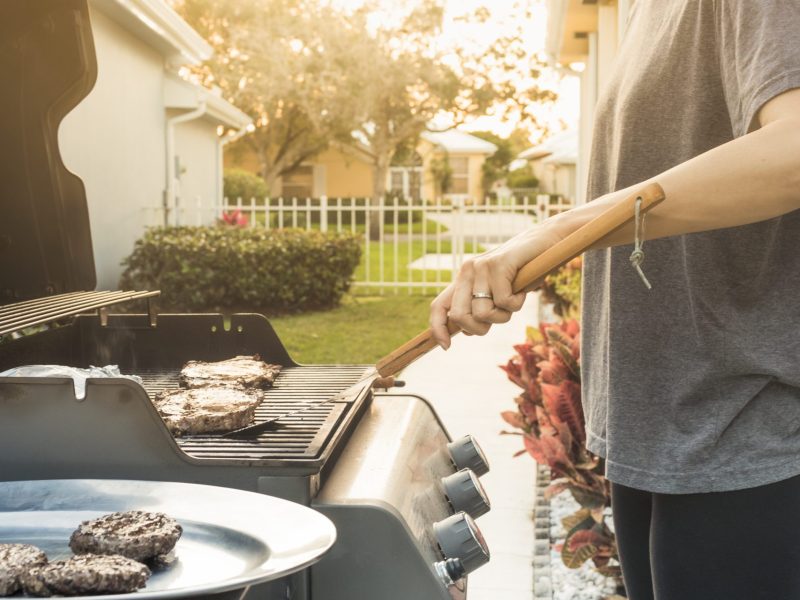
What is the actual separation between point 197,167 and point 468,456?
12681 mm

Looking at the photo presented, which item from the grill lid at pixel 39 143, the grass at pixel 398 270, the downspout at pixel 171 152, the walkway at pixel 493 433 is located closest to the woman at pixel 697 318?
the grill lid at pixel 39 143

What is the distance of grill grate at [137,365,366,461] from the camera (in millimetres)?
1558

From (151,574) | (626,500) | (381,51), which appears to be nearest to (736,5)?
(626,500)

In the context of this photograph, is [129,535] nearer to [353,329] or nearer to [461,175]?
[353,329]

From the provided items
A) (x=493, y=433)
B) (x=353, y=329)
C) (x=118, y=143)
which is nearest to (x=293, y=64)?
(x=118, y=143)

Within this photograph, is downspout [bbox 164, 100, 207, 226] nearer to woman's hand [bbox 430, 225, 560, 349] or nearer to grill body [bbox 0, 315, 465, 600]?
grill body [bbox 0, 315, 465, 600]

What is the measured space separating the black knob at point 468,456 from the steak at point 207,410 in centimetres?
44

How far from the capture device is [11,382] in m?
1.42

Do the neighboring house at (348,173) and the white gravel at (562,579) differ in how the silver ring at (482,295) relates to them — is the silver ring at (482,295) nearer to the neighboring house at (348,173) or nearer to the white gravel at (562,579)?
the white gravel at (562,579)

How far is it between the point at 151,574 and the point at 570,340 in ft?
10.6

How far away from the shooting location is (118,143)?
1010cm

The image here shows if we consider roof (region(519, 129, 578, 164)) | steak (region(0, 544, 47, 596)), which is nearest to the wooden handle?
steak (region(0, 544, 47, 596))

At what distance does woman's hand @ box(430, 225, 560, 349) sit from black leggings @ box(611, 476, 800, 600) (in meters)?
0.41

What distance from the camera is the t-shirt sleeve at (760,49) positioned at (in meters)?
1.09
